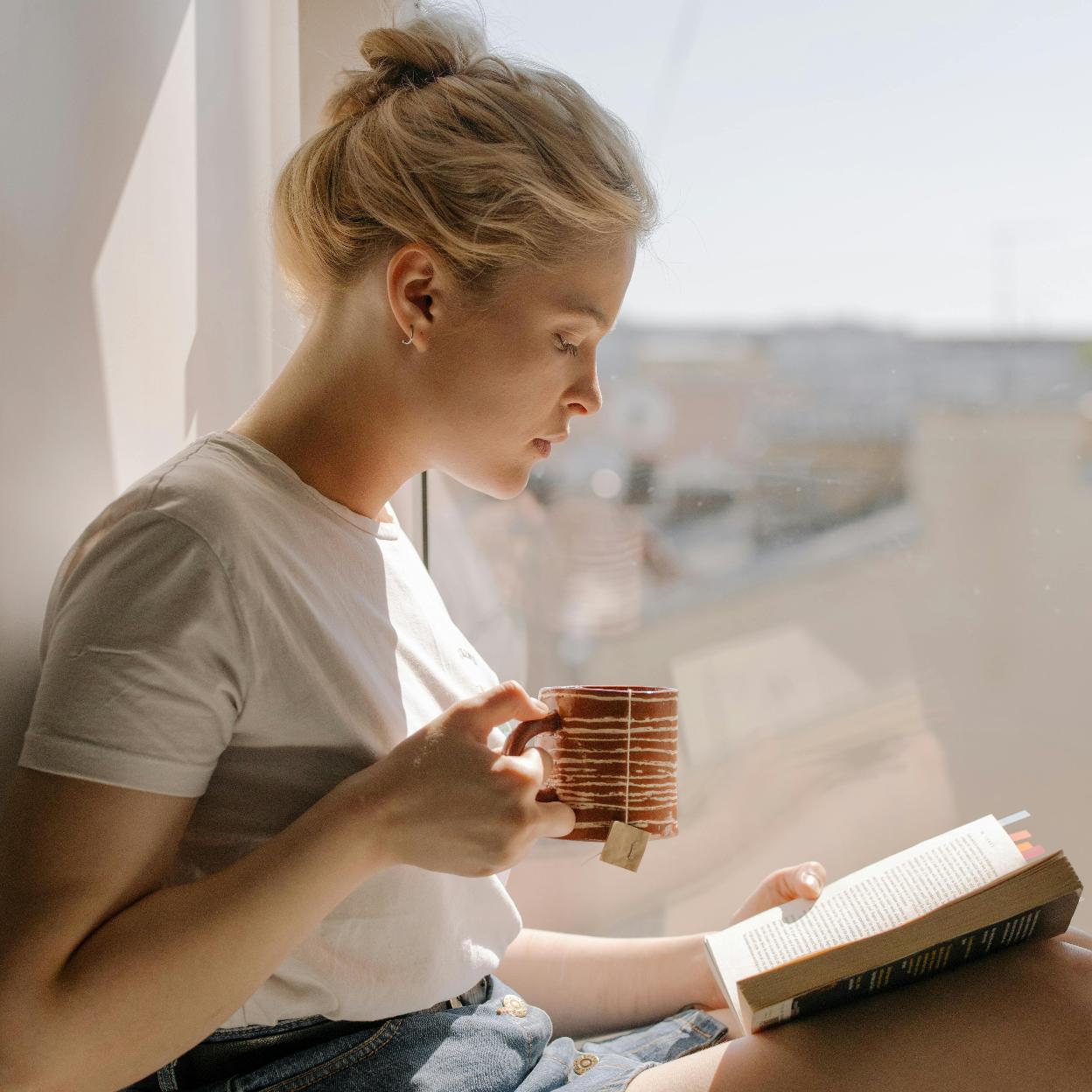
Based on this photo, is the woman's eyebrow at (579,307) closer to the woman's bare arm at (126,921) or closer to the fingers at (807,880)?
the woman's bare arm at (126,921)

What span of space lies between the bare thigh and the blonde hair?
0.66 meters

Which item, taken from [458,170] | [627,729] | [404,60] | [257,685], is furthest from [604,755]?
[404,60]

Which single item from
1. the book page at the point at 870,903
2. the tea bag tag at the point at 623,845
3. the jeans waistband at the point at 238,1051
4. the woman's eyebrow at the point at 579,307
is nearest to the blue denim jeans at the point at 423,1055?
the jeans waistband at the point at 238,1051

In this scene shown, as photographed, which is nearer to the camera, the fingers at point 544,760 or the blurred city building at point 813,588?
the fingers at point 544,760

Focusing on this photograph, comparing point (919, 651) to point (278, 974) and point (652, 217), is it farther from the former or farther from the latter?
point (278, 974)

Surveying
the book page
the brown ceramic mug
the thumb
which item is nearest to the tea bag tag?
the brown ceramic mug

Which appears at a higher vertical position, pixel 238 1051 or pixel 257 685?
pixel 257 685

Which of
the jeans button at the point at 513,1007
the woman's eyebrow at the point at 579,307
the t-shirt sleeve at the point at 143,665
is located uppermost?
the woman's eyebrow at the point at 579,307

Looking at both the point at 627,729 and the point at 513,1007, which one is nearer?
the point at 627,729

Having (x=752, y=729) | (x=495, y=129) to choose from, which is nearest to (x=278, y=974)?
(x=495, y=129)

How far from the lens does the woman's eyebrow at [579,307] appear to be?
880mm

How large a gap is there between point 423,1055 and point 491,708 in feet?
1.05

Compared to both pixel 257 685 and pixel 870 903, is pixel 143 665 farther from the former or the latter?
pixel 870 903

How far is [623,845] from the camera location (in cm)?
83
